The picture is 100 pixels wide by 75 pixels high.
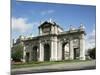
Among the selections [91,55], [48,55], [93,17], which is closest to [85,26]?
[93,17]

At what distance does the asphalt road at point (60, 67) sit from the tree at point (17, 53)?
16cm

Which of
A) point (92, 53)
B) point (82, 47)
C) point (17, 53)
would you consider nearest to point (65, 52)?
point (82, 47)

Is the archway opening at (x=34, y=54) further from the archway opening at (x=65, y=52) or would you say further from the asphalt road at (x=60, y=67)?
the archway opening at (x=65, y=52)

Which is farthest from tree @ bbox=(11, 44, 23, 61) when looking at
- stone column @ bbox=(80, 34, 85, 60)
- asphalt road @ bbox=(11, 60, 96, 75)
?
stone column @ bbox=(80, 34, 85, 60)

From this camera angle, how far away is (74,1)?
132 inches

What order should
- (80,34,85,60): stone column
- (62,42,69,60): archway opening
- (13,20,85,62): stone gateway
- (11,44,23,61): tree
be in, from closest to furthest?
1. (11,44,23,61): tree
2. (13,20,85,62): stone gateway
3. (62,42,69,60): archway opening
4. (80,34,85,60): stone column

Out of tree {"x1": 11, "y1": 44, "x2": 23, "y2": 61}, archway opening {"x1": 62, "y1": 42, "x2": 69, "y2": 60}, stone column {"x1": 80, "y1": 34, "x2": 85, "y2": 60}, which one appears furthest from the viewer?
stone column {"x1": 80, "y1": 34, "x2": 85, "y2": 60}

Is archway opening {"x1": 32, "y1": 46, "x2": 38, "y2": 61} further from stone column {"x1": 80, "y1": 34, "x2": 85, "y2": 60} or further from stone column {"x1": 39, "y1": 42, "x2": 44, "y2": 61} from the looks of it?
stone column {"x1": 80, "y1": 34, "x2": 85, "y2": 60}

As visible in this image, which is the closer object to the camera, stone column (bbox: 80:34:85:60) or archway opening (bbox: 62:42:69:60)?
archway opening (bbox: 62:42:69:60)

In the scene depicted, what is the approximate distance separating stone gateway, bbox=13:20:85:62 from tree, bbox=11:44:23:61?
45mm

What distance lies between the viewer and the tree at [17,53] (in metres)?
2.94

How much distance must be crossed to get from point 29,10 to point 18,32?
333 mm

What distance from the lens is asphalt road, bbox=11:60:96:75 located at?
3.04 metres

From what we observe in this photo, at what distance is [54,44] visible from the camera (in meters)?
3.27
